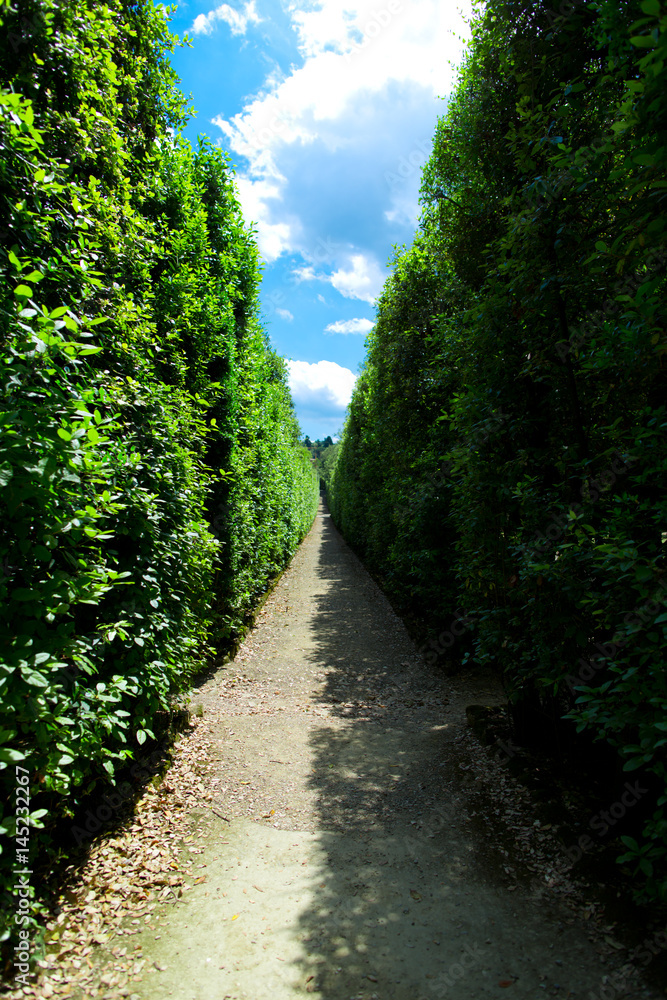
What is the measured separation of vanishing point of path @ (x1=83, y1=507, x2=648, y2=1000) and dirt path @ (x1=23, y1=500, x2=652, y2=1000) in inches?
0.5

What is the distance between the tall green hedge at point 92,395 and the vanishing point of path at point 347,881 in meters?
1.14

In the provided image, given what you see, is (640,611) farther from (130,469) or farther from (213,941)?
(130,469)

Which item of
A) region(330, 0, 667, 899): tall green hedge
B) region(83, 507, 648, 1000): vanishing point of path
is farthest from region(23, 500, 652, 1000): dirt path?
region(330, 0, 667, 899): tall green hedge

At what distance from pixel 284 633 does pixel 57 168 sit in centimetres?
883

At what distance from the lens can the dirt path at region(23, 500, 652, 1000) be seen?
2.60 metres

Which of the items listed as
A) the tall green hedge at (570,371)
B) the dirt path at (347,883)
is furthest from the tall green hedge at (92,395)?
the tall green hedge at (570,371)

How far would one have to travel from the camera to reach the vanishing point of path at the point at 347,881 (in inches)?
103

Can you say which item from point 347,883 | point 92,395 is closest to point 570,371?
point 92,395

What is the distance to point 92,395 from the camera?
2.81 metres

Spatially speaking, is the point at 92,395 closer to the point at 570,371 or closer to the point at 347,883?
the point at 570,371

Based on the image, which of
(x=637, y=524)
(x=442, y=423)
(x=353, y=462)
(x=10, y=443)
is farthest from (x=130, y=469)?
(x=353, y=462)

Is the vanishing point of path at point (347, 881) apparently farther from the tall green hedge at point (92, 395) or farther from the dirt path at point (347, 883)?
the tall green hedge at point (92, 395)

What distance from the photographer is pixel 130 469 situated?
374 centimetres

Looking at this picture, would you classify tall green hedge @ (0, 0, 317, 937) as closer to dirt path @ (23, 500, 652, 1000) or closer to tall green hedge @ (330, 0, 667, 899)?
dirt path @ (23, 500, 652, 1000)
